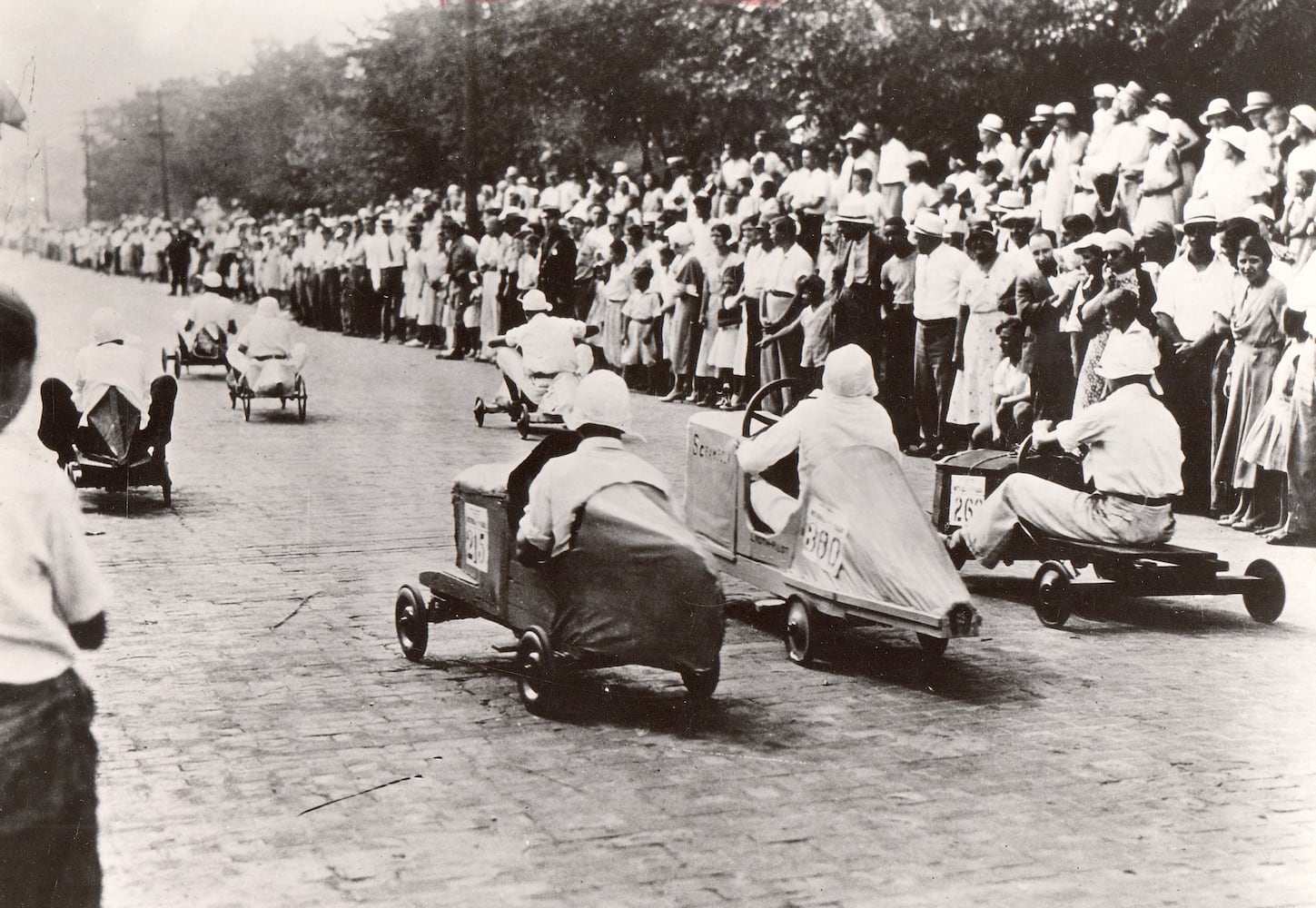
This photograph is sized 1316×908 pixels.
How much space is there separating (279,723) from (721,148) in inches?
852

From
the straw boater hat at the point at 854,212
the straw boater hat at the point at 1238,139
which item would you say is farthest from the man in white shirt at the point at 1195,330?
the straw boater hat at the point at 854,212

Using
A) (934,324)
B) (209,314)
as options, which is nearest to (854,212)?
(934,324)

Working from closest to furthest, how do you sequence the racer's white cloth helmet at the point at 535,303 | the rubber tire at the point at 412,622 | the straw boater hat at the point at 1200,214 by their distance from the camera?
1. the rubber tire at the point at 412,622
2. the straw boater hat at the point at 1200,214
3. the racer's white cloth helmet at the point at 535,303

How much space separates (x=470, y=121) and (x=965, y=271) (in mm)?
13815

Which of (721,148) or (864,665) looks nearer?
(864,665)

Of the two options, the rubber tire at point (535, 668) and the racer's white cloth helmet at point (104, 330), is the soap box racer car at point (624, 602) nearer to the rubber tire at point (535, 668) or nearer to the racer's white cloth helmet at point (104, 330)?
the rubber tire at point (535, 668)

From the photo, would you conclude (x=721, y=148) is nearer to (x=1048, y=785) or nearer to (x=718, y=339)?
(x=718, y=339)

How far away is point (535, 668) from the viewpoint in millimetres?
6887

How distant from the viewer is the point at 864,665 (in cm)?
793

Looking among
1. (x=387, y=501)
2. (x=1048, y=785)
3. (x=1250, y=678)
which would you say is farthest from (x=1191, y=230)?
(x=1048, y=785)

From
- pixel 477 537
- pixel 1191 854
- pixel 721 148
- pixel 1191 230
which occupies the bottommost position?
pixel 1191 854

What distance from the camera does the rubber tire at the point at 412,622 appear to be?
779 centimetres

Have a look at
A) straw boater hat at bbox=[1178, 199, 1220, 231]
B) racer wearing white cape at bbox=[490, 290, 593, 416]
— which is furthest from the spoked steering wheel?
racer wearing white cape at bbox=[490, 290, 593, 416]

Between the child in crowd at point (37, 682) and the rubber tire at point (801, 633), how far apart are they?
464 cm
